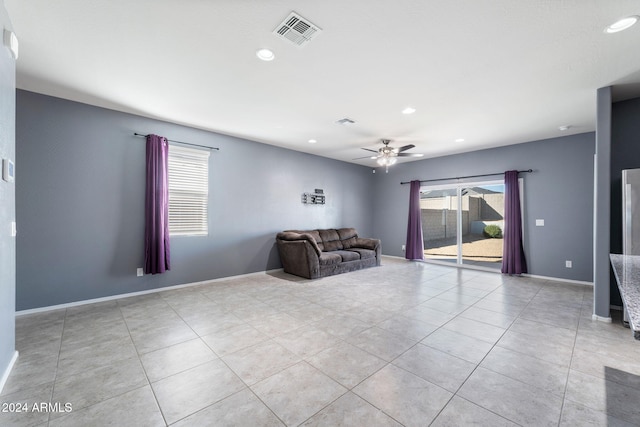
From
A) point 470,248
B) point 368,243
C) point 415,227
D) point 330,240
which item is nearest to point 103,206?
point 330,240

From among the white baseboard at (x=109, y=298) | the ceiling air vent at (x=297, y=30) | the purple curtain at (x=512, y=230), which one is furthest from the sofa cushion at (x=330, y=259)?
the ceiling air vent at (x=297, y=30)

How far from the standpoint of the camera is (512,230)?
5.31 meters

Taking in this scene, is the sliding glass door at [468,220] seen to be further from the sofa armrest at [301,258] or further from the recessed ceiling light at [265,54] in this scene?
the recessed ceiling light at [265,54]

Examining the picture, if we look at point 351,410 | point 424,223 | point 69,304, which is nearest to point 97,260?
point 69,304

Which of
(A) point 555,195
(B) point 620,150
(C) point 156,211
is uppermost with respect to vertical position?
(B) point 620,150

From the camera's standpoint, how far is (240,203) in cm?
515

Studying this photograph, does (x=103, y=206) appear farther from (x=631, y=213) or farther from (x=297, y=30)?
(x=631, y=213)

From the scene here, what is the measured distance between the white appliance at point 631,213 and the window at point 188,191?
19.9 feet

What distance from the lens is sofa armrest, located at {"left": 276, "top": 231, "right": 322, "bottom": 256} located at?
5.02 m

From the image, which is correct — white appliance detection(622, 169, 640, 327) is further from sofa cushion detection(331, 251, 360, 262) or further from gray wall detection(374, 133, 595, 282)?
sofa cushion detection(331, 251, 360, 262)

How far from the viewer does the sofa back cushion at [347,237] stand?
6.60m

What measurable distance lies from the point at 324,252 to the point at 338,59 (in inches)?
162

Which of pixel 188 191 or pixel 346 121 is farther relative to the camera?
pixel 188 191

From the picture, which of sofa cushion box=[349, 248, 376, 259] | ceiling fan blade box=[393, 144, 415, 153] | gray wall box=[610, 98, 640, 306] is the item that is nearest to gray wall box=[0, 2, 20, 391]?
ceiling fan blade box=[393, 144, 415, 153]
